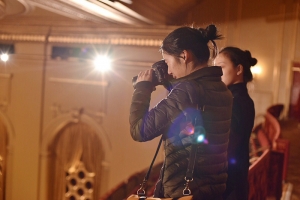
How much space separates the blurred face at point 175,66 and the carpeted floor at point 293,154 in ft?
6.76

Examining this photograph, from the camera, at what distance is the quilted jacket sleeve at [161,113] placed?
691 mm

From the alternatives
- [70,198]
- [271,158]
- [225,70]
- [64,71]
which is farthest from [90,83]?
[225,70]

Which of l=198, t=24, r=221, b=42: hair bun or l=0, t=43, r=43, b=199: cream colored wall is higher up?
l=198, t=24, r=221, b=42: hair bun

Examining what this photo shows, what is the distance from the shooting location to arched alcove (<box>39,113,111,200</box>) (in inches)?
150

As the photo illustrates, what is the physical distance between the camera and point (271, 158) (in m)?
2.25

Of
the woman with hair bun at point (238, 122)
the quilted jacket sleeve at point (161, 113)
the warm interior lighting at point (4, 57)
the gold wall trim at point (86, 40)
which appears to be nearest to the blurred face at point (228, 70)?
the woman with hair bun at point (238, 122)

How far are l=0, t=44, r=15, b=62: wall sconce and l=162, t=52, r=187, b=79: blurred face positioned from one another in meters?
3.84

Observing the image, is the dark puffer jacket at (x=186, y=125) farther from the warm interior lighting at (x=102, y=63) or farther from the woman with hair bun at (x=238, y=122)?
the warm interior lighting at (x=102, y=63)

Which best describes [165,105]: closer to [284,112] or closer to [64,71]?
[64,71]

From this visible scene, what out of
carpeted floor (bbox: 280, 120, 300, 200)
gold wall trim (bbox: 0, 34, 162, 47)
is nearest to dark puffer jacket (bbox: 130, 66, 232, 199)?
carpeted floor (bbox: 280, 120, 300, 200)

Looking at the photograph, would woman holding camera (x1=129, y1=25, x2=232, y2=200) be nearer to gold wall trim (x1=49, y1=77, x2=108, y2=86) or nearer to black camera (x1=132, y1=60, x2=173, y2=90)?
black camera (x1=132, y1=60, x2=173, y2=90)

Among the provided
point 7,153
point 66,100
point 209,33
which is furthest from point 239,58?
point 7,153

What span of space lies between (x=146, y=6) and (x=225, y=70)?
1654mm

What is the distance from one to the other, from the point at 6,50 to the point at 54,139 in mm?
1307
